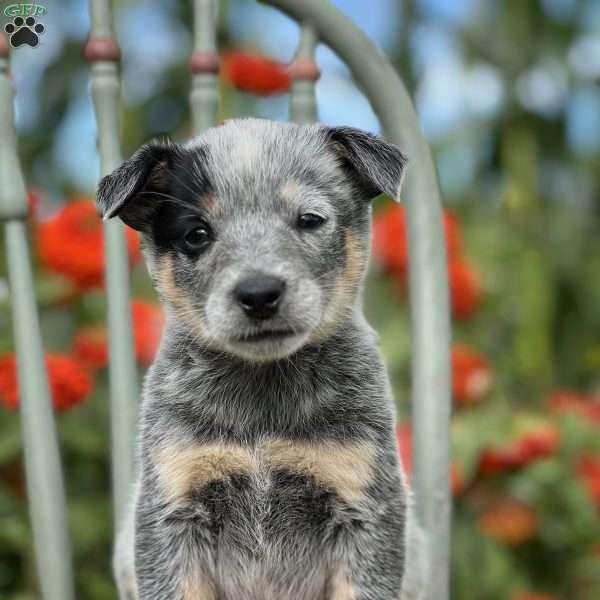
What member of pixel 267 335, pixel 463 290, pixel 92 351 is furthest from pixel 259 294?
pixel 463 290

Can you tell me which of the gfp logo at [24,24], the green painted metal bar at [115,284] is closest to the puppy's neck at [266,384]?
the green painted metal bar at [115,284]

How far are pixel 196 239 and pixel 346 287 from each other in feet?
0.67

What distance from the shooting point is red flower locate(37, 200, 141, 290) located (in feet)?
6.35

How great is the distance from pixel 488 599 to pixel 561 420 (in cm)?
47

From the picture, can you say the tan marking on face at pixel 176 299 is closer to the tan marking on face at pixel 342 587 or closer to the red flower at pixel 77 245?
the tan marking on face at pixel 342 587

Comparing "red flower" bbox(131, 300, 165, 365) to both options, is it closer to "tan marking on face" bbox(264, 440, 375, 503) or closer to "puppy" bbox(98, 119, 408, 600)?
"puppy" bbox(98, 119, 408, 600)

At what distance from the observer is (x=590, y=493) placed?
2193 mm

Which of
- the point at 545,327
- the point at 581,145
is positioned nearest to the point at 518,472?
the point at 545,327

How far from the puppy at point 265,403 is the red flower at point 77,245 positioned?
0.76 m

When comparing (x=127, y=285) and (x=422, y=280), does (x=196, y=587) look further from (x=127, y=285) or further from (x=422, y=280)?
(x=422, y=280)

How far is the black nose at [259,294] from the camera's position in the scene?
1.07 meters

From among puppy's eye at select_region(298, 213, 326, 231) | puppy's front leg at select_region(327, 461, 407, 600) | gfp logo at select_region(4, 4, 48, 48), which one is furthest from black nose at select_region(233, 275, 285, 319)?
gfp logo at select_region(4, 4, 48, 48)

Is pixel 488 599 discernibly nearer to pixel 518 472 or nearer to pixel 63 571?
pixel 518 472

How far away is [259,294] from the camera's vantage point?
42.1 inches
